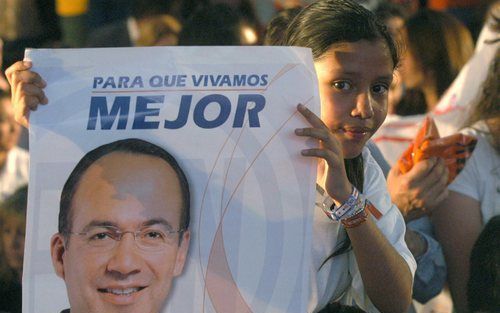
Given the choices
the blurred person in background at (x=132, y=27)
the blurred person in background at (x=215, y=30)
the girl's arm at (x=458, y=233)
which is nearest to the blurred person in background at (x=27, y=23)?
the blurred person in background at (x=132, y=27)

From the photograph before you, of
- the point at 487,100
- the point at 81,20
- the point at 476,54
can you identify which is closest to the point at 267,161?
the point at 487,100

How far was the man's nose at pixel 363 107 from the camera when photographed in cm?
268

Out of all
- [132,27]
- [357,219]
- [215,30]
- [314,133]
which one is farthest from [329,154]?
[132,27]

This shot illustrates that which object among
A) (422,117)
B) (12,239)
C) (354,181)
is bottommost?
(354,181)

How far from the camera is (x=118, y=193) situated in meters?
2.52

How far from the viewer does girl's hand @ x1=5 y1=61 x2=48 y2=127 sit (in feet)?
8.38

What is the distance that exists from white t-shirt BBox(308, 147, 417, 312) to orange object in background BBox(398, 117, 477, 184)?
20.2 inches

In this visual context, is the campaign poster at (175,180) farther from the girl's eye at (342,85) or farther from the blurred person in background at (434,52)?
the blurred person in background at (434,52)

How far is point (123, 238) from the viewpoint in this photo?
8.21 feet

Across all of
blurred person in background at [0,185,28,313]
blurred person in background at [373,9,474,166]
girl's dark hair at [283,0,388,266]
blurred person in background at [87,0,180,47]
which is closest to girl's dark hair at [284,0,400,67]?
girl's dark hair at [283,0,388,266]

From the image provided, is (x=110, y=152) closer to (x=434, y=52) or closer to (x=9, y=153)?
(x=434, y=52)

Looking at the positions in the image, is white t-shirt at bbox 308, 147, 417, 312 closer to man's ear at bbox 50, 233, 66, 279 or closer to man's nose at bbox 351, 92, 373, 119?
man's nose at bbox 351, 92, 373, 119

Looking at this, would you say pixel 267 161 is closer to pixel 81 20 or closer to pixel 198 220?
pixel 198 220

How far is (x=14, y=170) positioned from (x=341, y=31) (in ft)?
8.70
